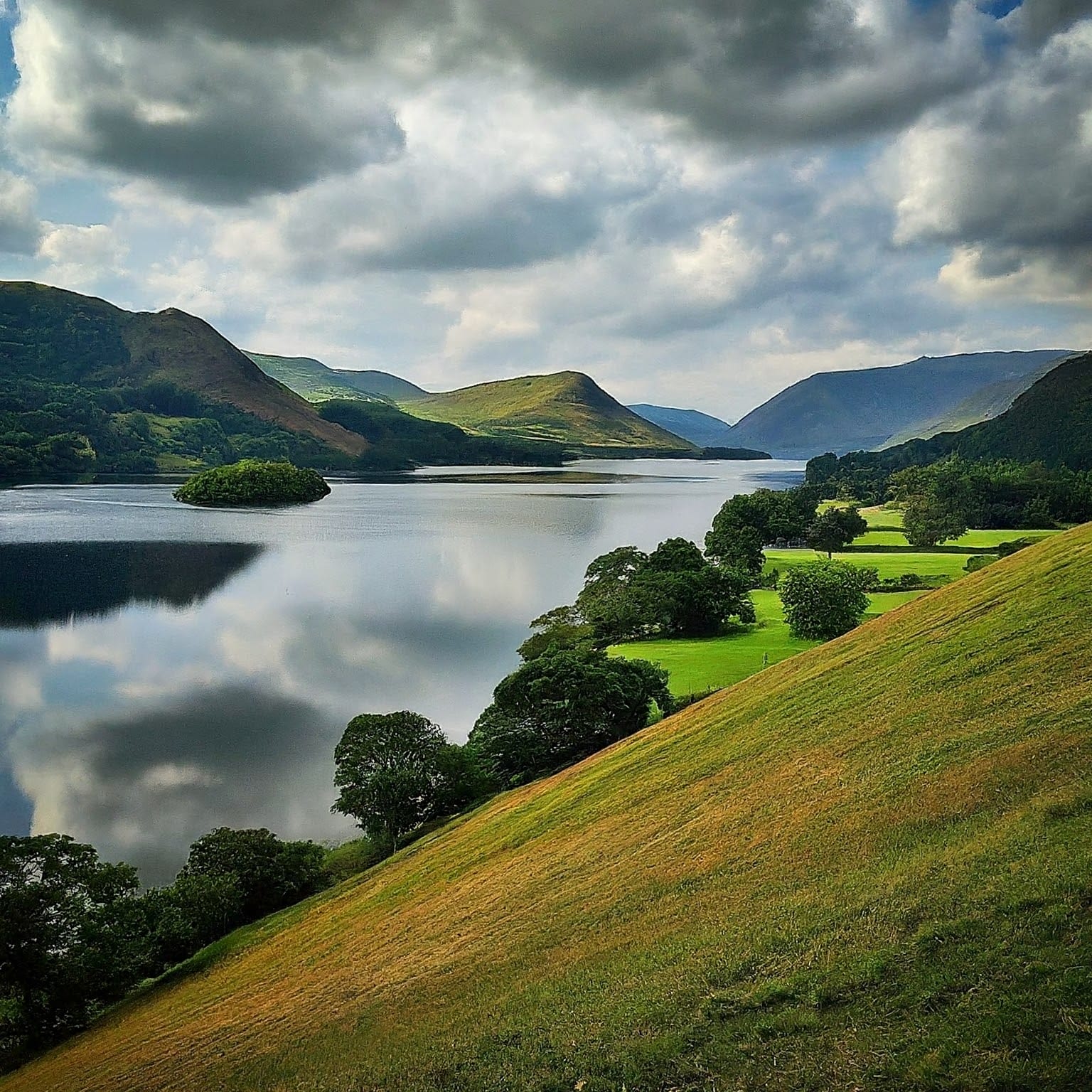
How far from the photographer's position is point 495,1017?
12961mm

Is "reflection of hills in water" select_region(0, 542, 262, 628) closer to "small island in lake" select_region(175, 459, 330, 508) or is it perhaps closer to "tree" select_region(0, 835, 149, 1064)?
"tree" select_region(0, 835, 149, 1064)

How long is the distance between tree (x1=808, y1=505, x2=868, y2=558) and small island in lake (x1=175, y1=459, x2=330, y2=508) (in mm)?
102651

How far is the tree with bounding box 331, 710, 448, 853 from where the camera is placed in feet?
107

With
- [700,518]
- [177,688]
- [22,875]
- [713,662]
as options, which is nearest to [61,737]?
[177,688]

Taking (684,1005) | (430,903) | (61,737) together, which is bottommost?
(61,737)

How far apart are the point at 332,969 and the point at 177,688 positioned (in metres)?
34.7

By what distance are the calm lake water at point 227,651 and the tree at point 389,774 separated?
2.59 metres

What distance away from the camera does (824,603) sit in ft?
180

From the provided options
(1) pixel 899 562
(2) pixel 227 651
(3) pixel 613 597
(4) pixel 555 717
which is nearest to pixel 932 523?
(1) pixel 899 562

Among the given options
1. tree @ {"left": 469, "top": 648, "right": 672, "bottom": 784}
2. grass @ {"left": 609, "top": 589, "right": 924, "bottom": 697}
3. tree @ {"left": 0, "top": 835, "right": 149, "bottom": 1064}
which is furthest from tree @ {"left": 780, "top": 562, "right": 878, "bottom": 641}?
tree @ {"left": 0, "top": 835, "right": 149, "bottom": 1064}

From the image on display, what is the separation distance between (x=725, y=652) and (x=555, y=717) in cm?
1973

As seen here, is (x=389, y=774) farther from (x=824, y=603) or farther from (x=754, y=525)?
(x=754, y=525)

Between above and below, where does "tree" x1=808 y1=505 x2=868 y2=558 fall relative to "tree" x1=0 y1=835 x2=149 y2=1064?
above

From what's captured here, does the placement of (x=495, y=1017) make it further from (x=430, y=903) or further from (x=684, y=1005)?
(x=430, y=903)
